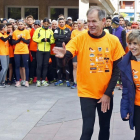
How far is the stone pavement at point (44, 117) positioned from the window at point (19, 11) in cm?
1113

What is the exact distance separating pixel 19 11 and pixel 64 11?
2.66 meters

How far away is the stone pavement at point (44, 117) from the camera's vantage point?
604cm

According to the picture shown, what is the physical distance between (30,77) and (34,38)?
A: 1.59 m

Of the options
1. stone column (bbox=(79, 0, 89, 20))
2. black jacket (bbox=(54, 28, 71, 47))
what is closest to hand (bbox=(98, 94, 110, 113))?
black jacket (bbox=(54, 28, 71, 47))

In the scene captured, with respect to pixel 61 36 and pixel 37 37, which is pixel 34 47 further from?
pixel 61 36

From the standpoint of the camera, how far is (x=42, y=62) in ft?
38.2

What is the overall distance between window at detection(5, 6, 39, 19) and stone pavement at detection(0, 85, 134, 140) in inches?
438

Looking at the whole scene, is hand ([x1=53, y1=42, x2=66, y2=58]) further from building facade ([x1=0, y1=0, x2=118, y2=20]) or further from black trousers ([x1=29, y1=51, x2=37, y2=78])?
building facade ([x1=0, y1=0, x2=118, y2=20])

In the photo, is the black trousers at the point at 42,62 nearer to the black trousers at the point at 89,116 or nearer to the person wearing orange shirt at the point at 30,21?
the person wearing orange shirt at the point at 30,21

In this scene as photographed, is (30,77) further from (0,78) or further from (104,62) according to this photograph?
(104,62)

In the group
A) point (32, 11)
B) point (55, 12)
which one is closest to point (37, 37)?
point (55, 12)

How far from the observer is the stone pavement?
6.04 meters

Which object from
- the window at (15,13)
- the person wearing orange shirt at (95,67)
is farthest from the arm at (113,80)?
the window at (15,13)

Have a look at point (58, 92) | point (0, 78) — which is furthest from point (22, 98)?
point (0, 78)
